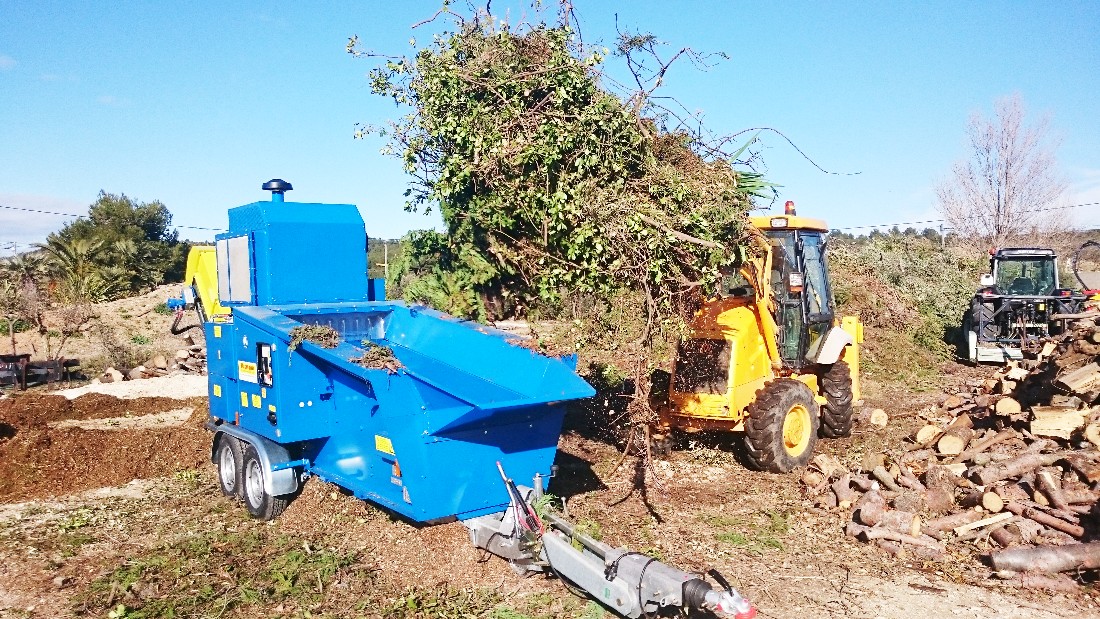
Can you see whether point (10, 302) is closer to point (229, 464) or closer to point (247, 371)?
point (229, 464)

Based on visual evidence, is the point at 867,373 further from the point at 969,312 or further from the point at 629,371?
the point at 629,371

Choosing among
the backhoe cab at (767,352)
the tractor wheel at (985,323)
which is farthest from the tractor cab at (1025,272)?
the backhoe cab at (767,352)

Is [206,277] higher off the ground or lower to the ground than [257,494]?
higher

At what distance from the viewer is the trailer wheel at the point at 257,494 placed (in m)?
6.61

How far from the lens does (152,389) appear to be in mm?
13664

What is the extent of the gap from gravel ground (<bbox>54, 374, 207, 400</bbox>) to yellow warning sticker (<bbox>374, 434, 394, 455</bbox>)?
850 centimetres

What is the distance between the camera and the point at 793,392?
7.75 m

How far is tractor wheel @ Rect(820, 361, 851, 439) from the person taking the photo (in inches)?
359

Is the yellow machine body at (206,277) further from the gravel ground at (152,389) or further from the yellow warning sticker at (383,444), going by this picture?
the gravel ground at (152,389)

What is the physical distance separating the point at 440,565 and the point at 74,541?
10.6 feet

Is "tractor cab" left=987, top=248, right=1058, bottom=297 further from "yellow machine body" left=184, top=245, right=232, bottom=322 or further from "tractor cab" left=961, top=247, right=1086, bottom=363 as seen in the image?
"yellow machine body" left=184, top=245, right=232, bottom=322

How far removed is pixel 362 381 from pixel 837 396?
19.0ft

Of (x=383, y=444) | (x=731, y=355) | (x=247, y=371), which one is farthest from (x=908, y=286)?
(x=383, y=444)

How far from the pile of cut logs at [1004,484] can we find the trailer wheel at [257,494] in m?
4.62
